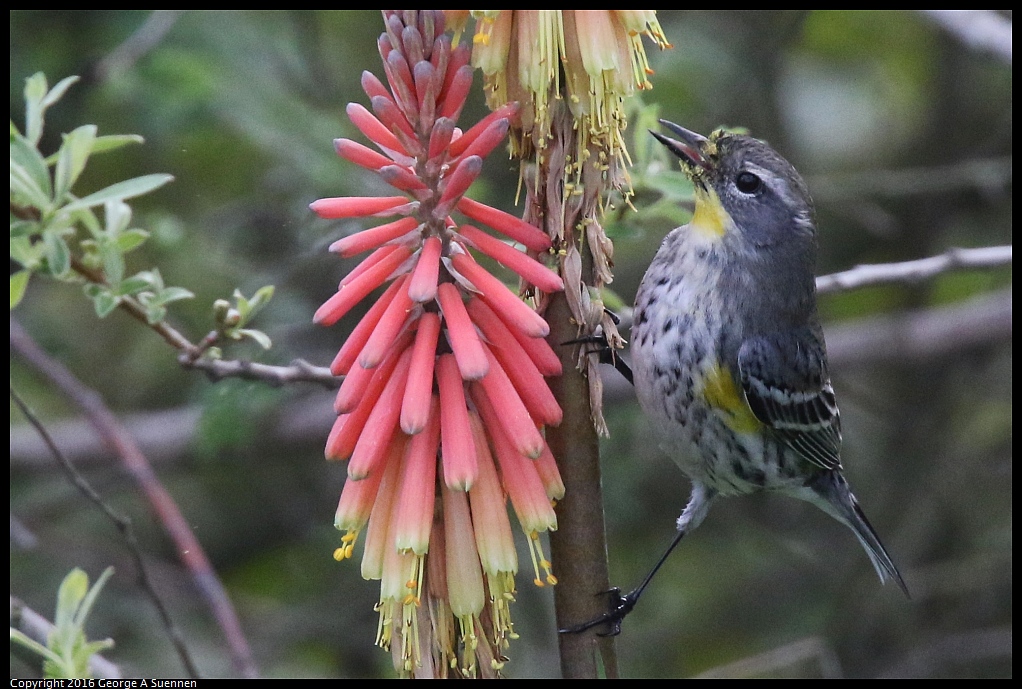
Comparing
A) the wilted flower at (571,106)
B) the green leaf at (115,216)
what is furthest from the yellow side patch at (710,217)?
the green leaf at (115,216)

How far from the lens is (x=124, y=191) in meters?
2.73

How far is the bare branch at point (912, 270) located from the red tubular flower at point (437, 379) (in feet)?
5.32

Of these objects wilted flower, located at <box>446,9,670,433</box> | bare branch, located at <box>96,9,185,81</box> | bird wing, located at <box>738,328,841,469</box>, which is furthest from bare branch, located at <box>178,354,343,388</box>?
bare branch, located at <box>96,9,185,81</box>

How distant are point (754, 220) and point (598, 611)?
1698 millimetres

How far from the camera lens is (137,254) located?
5.36 meters

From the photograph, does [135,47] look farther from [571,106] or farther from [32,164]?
[571,106]

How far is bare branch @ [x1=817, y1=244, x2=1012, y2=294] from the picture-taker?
3.69m

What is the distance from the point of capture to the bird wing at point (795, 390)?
3.79 metres

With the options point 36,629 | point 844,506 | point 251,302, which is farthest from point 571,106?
point 844,506

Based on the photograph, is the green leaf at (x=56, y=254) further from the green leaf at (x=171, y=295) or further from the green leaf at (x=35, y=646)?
the green leaf at (x=35, y=646)

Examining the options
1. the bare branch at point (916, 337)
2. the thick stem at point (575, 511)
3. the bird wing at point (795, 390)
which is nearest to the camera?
the thick stem at point (575, 511)

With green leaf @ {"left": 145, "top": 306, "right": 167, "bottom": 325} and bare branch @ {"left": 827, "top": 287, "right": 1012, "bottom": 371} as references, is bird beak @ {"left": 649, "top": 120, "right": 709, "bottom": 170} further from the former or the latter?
bare branch @ {"left": 827, "top": 287, "right": 1012, "bottom": 371}

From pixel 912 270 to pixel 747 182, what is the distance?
2.34 ft
